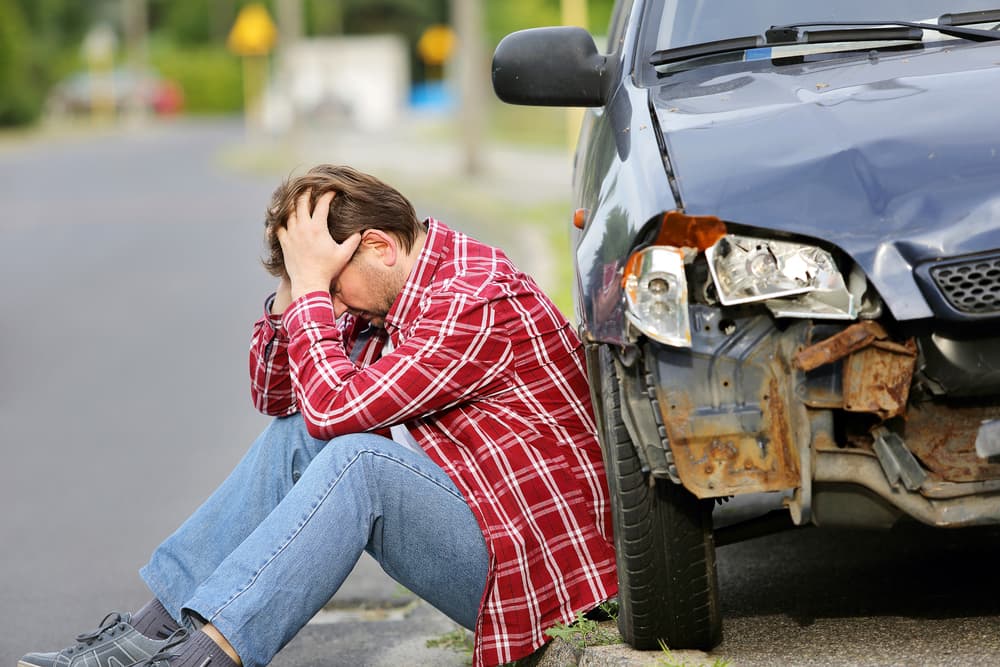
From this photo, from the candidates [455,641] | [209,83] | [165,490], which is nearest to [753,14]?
[455,641]

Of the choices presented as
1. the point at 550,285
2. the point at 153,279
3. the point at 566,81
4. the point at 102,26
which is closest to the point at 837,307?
the point at 566,81

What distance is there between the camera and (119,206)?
2048 centimetres

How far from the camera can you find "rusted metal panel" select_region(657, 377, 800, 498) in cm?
276

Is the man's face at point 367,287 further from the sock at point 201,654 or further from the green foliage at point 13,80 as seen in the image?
the green foliage at point 13,80

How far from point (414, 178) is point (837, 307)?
64.3 feet

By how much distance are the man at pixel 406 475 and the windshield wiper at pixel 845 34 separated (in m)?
0.73

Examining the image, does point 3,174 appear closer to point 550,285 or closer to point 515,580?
A: point 550,285

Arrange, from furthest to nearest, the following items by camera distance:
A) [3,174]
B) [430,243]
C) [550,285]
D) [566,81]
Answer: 1. [3,174]
2. [550,285]
3. [566,81]
4. [430,243]

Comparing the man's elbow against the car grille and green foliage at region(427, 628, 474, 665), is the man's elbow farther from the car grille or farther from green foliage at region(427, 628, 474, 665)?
the car grille

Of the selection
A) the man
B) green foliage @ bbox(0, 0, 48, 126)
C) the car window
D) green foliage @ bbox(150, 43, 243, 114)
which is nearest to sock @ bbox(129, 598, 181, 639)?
the man

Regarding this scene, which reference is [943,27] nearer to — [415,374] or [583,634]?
[415,374]

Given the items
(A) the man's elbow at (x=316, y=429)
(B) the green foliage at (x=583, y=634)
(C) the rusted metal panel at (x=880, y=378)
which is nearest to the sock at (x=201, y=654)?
(A) the man's elbow at (x=316, y=429)

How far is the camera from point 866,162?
111 inches

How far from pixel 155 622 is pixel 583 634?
102 centimetres
